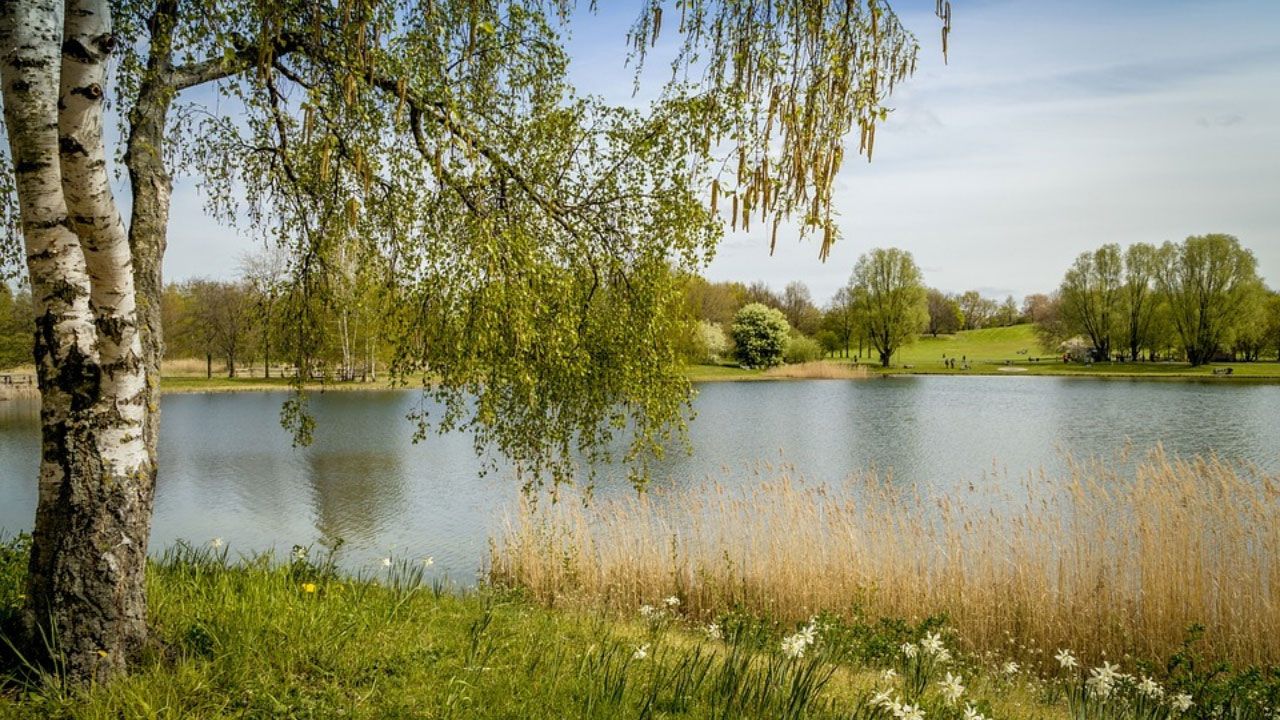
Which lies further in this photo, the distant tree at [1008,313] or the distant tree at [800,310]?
the distant tree at [1008,313]

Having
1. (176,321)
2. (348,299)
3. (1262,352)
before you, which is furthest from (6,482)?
(1262,352)

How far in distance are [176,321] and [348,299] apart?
50.1 m

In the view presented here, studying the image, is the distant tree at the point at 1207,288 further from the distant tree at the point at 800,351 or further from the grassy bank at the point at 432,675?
the grassy bank at the point at 432,675

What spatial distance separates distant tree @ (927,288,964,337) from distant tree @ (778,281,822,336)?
22565mm

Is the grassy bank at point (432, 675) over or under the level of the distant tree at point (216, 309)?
under

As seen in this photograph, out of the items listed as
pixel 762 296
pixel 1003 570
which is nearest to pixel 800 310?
pixel 762 296

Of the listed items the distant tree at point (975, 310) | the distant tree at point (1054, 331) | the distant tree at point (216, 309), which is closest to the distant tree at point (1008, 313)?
the distant tree at point (975, 310)

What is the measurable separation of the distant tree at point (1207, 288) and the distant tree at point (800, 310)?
33.7 metres

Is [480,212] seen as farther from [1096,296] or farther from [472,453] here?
[1096,296]

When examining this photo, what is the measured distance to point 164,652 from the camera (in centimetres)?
387

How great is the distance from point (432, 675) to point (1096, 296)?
70768 mm

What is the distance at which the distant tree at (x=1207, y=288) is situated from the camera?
52.8 meters

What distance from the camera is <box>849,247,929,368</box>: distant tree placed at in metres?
66.4

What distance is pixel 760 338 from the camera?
6712 centimetres
